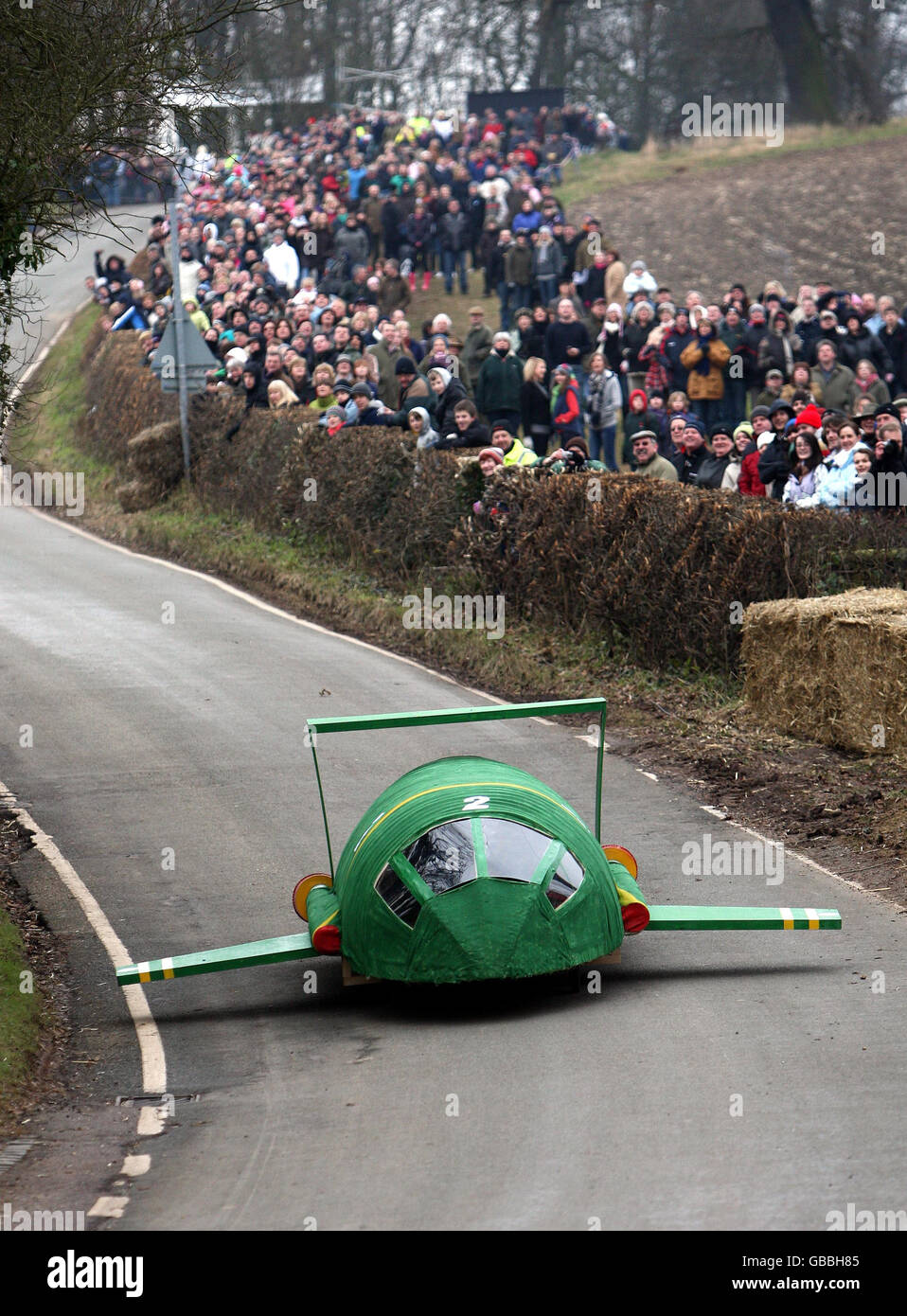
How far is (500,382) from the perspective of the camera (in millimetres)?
24484

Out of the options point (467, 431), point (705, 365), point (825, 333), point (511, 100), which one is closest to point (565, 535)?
point (467, 431)

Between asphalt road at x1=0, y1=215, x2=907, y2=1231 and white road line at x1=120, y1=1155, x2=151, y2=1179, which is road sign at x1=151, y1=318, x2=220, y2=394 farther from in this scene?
white road line at x1=120, y1=1155, x2=151, y2=1179

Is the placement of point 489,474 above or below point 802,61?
below

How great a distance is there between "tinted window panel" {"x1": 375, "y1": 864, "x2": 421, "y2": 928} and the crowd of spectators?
17.9 ft

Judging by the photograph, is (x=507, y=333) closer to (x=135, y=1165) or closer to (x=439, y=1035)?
(x=439, y=1035)

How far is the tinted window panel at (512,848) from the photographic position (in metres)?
9.43

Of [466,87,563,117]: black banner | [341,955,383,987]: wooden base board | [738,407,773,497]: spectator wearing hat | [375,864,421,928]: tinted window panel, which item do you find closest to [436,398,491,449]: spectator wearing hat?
[738,407,773,497]: spectator wearing hat

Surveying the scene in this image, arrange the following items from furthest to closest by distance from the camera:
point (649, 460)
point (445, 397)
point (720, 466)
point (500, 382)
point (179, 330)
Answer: point (179, 330) → point (500, 382) → point (445, 397) → point (649, 460) → point (720, 466)

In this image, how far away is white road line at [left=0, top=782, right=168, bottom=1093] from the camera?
9.55m

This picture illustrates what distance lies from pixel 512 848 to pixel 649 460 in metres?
11.0

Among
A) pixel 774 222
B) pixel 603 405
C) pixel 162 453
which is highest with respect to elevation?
pixel 774 222

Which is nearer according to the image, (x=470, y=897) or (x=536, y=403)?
(x=470, y=897)

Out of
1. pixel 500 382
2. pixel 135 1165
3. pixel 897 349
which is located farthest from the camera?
pixel 897 349

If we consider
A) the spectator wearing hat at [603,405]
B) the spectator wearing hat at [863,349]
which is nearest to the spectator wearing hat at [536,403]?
the spectator wearing hat at [603,405]
